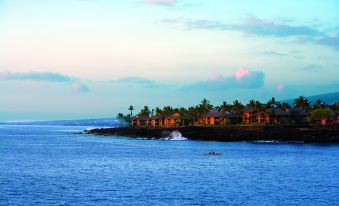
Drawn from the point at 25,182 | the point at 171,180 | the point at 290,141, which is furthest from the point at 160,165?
the point at 290,141

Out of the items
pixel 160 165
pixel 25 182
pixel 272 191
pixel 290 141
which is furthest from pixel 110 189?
pixel 290 141

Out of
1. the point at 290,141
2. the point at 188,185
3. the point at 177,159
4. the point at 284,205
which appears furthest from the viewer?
the point at 290,141

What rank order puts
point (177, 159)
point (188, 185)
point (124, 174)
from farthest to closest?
point (177, 159) < point (124, 174) < point (188, 185)

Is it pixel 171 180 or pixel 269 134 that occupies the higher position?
pixel 269 134

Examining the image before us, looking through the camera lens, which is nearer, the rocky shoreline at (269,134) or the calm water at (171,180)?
the calm water at (171,180)

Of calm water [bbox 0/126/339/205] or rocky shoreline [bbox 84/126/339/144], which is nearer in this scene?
calm water [bbox 0/126/339/205]

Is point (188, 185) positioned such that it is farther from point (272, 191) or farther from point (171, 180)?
point (272, 191)

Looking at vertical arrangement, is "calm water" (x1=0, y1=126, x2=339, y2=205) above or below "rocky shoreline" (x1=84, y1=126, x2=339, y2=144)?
below

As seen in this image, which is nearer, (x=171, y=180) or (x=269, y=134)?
(x=171, y=180)

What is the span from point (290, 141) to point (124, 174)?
327ft

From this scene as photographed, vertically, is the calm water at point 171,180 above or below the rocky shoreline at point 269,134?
below

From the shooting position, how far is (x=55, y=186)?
6756cm

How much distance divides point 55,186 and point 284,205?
28812 mm

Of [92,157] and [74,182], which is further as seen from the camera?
[92,157]
